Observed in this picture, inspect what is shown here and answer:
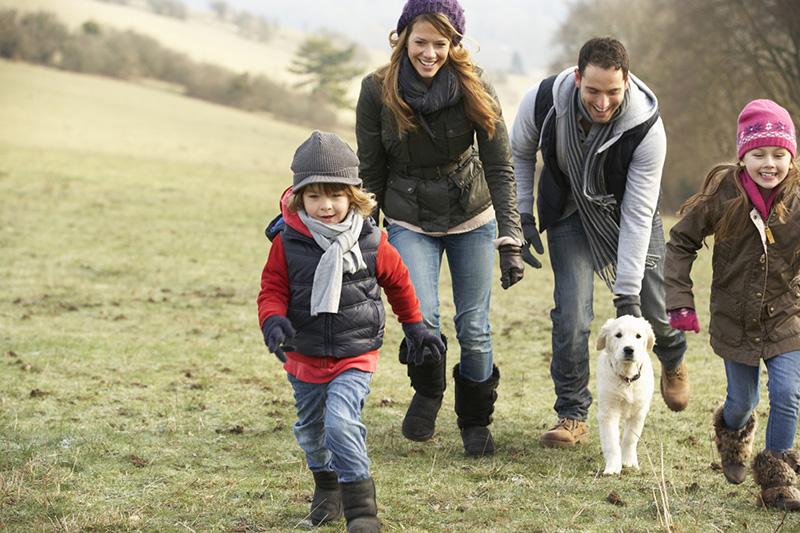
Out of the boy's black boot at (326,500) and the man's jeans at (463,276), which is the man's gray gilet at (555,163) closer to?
the man's jeans at (463,276)

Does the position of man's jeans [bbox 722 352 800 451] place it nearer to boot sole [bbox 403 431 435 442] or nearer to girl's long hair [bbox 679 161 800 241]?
girl's long hair [bbox 679 161 800 241]

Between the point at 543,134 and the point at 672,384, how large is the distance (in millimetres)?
1898

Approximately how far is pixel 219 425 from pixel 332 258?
10.2 feet

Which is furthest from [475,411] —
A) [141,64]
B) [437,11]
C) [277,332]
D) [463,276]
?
[141,64]

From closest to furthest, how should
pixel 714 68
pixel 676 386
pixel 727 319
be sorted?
pixel 727 319
pixel 676 386
pixel 714 68

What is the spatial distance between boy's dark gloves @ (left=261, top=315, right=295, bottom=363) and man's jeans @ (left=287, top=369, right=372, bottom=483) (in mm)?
347

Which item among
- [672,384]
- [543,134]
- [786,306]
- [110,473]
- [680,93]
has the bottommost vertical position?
[110,473]

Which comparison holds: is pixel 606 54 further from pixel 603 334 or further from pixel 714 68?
pixel 714 68

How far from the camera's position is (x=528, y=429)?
23.9ft

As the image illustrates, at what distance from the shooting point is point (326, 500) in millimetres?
5094

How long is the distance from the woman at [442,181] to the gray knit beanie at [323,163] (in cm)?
107

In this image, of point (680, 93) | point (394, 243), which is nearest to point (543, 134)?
point (394, 243)

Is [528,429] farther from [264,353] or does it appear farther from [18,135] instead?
[18,135]

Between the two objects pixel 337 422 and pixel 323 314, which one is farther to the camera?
pixel 323 314
